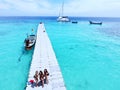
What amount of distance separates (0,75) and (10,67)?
2.10 m

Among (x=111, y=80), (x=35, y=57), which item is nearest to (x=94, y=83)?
(x=111, y=80)

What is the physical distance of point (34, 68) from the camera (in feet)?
47.0

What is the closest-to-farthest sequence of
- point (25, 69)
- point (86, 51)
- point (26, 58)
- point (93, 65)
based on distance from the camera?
point (25, 69)
point (93, 65)
point (26, 58)
point (86, 51)

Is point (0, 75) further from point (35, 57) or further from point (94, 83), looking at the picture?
point (94, 83)

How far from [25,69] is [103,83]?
365 inches

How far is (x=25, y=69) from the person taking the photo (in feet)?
54.6

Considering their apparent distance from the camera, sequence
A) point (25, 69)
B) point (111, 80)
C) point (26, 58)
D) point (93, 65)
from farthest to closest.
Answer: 1. point (26, 58)
2. point (93, 65)
3. point (25, 69)
4. point (111, 80)

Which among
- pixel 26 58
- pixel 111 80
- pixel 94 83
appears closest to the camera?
pixel 94 83

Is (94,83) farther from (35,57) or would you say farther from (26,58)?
(26,58)

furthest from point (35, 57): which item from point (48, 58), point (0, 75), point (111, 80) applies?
point (111, 80)

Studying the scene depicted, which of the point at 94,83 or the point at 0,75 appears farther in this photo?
the point at 0,75

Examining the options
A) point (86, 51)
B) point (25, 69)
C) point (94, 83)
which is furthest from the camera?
point (86, 51)

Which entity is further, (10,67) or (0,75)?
(10,67)

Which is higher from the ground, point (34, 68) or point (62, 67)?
point (34, 68)
